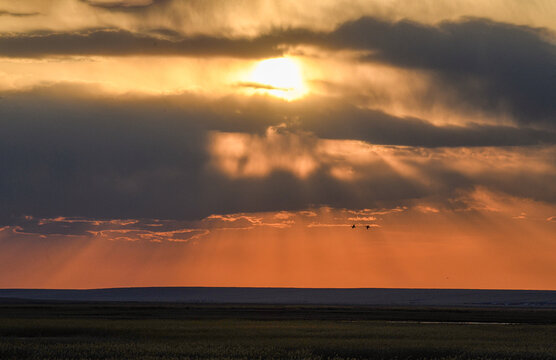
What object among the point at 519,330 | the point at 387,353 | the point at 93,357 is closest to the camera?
the point at 93,357

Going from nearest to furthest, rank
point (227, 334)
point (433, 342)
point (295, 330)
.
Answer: point (433, 342) → point (227, 334) → point (295, 330)

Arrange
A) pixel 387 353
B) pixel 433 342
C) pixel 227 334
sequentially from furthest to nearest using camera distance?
pixel 227 334 → pixel 433 342 → pixel 387 353

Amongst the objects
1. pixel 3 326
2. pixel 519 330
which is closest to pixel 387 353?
pixel 519 330

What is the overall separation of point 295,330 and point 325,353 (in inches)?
783

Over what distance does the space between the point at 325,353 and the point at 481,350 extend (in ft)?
32.8

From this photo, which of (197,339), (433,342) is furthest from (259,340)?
(433,342)

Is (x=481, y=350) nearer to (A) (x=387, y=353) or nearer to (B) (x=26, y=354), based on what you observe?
(A) (x=387, y=353)

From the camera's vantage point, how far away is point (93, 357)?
4247 centimetres

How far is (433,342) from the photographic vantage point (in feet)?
177

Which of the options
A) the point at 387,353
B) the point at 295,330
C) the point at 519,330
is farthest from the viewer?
the point at 519,330

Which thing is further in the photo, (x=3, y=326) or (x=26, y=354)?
(x=3, y=326)

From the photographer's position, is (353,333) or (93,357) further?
(353,333)

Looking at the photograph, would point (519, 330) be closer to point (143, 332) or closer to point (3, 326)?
point (143, 332)

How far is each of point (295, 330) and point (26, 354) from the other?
2851 centimetres
